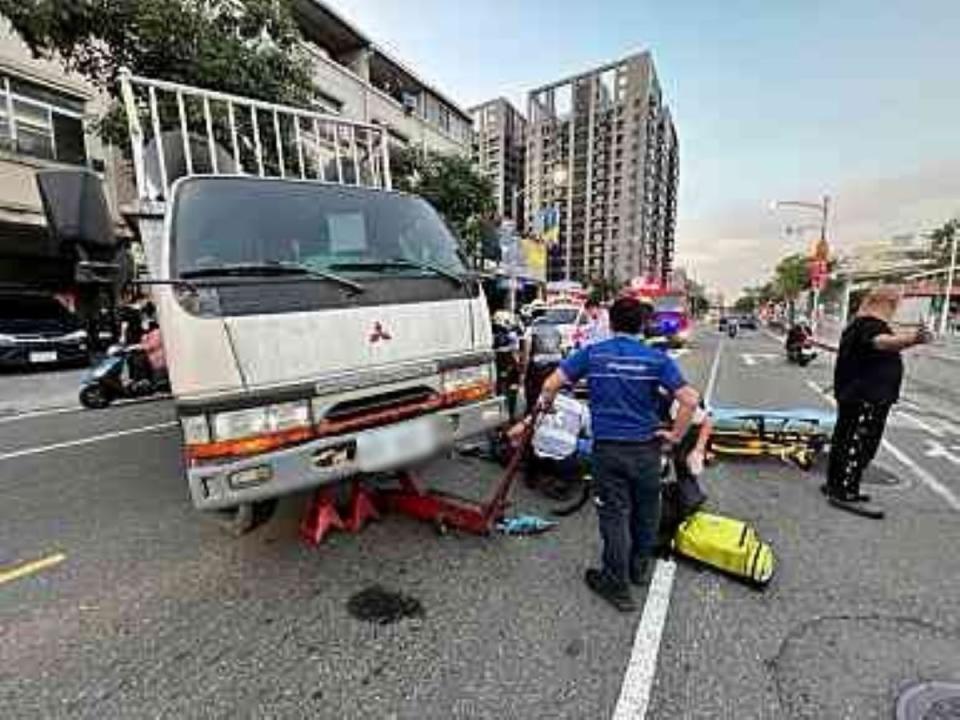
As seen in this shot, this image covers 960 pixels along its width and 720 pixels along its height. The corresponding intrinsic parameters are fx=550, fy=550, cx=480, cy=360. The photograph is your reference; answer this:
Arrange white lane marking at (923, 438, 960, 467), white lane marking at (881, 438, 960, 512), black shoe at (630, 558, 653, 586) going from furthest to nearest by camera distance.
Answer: white lane marking at (923, 438, 960, 467) → white lane marking at (881, 438, 960, 512) → black shoe at (630, 558, 653, 586)

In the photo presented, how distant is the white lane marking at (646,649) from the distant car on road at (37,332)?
13192 millimetres

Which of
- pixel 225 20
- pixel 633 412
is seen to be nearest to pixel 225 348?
pixel 633 412

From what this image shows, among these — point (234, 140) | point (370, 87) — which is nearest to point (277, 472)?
point (234, 140)

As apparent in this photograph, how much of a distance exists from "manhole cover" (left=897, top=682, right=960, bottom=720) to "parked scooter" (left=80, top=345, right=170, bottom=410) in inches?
365

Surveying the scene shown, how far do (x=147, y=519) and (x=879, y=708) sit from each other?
4.54 metres

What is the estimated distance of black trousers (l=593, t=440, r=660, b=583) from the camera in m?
2.89

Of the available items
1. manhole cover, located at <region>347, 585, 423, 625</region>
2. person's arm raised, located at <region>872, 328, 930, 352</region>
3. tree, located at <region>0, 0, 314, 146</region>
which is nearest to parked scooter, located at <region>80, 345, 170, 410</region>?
tree, located at <region>0, 0, 314, 146</region>

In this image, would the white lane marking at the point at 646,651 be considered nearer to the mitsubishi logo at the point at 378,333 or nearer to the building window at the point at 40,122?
the mitsubishi logo at the point at 378,333

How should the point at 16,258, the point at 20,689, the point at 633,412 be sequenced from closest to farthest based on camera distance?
the point at 20,689 < the point at 633,412 < the point at 16,258

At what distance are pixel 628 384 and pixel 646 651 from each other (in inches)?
49.6

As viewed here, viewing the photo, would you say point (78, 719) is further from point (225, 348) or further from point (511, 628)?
point (511, 628)

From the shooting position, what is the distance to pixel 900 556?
3.56m

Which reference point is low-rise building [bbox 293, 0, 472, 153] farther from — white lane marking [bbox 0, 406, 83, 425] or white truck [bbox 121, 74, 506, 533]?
white truck [bbox 121, 74, 506, 533]

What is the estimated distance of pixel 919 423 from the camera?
7.94 metres
